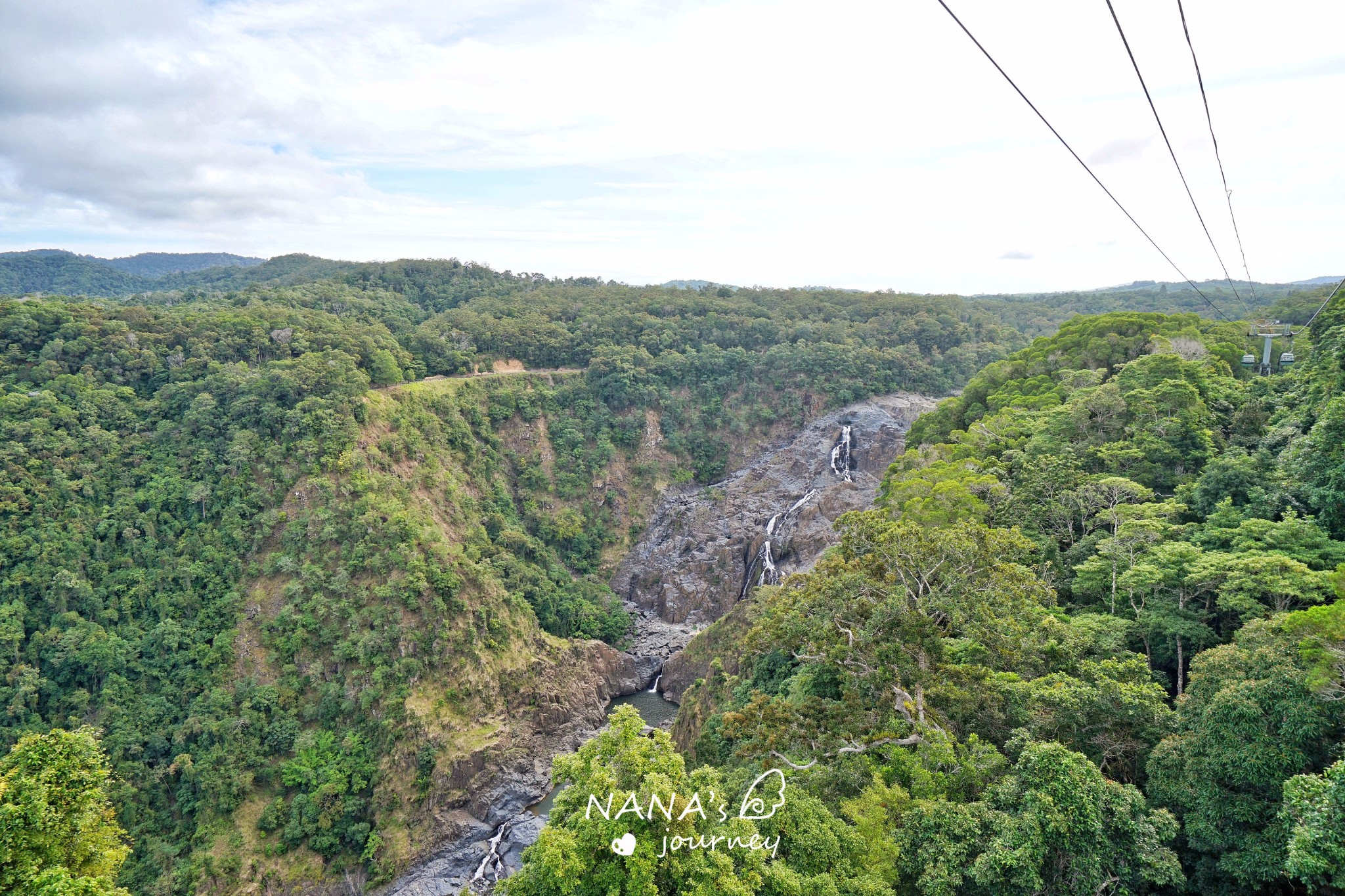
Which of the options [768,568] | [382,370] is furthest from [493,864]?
[382,370]

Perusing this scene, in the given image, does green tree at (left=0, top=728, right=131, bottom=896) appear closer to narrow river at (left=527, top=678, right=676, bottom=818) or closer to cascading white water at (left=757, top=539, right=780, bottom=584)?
narrow river at (left=527, top=678, right=676, bottom=818)

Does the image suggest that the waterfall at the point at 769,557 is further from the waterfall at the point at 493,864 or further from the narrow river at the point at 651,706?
the waterfall at the point at 493,864

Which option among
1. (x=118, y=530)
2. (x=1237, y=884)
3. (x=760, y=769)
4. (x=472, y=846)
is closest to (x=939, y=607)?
(x=760, y=769)

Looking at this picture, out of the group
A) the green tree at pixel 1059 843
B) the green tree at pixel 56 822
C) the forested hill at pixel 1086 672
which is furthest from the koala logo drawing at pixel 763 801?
the green tree at pixel 56 822

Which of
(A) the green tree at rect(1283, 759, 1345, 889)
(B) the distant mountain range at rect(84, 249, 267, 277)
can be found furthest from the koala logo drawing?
(B) the distant mountain range at rect(84, 249, 267, 277)

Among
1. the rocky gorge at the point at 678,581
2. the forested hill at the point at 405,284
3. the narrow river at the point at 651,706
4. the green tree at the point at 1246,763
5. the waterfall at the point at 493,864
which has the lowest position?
the waterfall at the point at 493,864
